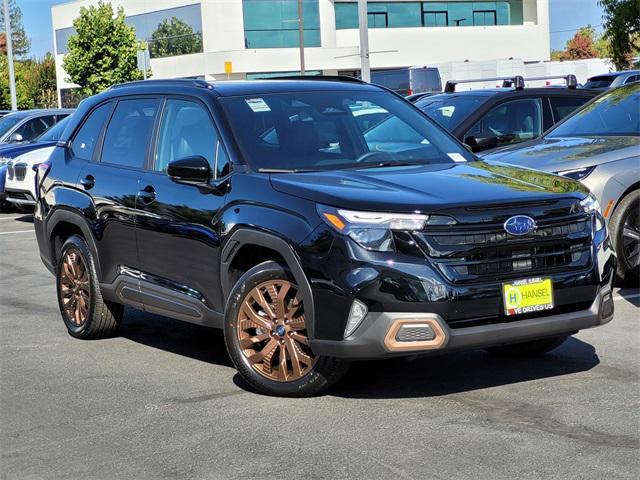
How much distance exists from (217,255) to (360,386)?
1.11 meters

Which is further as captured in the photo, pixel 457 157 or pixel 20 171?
pixel 20 171

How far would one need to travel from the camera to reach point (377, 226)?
547 cm

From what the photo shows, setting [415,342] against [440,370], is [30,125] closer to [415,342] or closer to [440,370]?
[440,370]

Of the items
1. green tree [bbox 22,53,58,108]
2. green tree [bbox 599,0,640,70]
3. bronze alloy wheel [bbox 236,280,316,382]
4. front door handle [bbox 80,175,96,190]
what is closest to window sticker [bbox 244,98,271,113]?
bronze alloy wheel [bbox 236,280,316,382]

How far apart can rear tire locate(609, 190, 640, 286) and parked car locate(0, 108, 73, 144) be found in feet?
44.2

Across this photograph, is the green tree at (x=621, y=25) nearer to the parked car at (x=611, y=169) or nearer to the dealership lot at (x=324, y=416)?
the parked car at (x=611, y=169)

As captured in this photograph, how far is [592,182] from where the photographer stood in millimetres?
8742

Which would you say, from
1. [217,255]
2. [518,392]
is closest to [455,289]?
[518,392]

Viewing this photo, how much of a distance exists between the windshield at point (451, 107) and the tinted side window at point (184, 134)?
567 centimetres

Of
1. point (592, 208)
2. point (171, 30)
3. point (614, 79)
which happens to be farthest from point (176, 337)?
point (171, 30)

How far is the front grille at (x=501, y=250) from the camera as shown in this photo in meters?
5.47

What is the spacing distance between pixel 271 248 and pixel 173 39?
61.8 m

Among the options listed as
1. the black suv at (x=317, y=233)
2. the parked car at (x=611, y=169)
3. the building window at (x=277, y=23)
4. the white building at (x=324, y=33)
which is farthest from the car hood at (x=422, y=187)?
the building window at (x=277, y=23)

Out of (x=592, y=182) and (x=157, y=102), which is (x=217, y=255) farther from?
(x=592, y=182)
